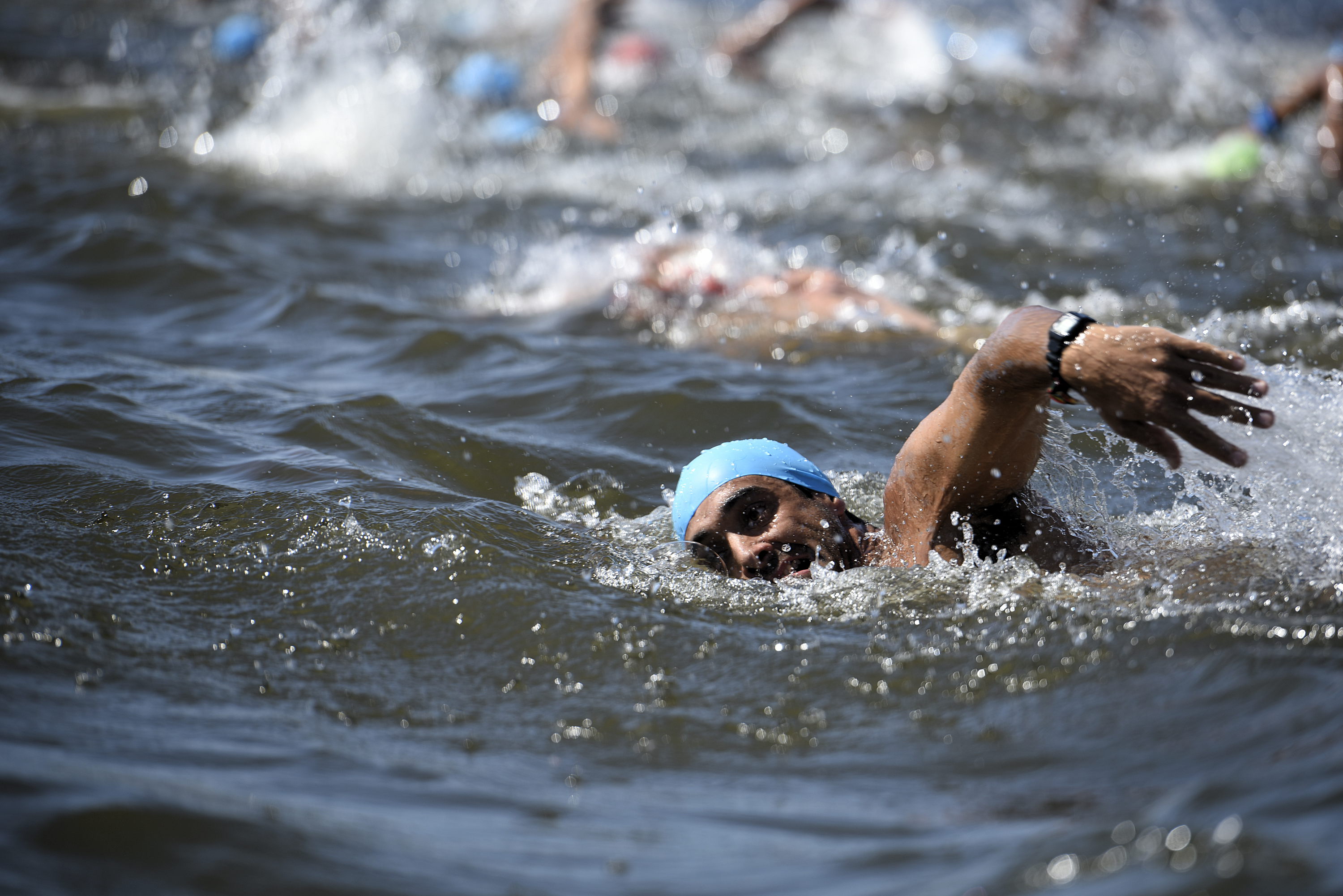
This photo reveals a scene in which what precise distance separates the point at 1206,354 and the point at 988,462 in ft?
2.95

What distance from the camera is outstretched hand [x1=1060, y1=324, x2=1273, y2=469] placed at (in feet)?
9.39

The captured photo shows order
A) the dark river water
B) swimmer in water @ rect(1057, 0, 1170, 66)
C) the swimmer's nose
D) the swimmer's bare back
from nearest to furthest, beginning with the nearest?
the dark river water, the swimmer's nose, the swimmer's bare back, swimmer in water @ rect(1057, 0, 1170, 66)

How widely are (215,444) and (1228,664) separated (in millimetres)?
4141

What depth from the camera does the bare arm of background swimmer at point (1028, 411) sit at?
2.88 m

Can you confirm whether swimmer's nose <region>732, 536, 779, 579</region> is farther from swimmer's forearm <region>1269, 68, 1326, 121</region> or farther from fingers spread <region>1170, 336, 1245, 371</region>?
swimmer's forearm <region>1269, 68, 1326, 121</region>

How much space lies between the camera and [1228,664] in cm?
318

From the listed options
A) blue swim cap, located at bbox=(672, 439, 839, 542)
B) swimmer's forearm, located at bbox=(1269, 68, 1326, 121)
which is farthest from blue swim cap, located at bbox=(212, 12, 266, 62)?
blue swim cap, located at bbox=(672, 439, 839, 542)

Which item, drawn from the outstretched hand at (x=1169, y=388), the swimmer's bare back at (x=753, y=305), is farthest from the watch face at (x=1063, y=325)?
the swimmer's bare back at (x=753, y=305)

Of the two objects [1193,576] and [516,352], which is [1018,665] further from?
[516,352]

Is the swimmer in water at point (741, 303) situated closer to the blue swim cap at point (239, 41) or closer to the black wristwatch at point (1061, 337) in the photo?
the black wristwatch at point (1061, 337)

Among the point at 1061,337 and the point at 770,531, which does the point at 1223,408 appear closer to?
the point at 1061,337

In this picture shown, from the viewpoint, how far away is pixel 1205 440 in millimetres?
2863

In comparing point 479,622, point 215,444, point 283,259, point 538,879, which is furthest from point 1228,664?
point 283,259

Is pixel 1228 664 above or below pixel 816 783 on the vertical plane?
above
